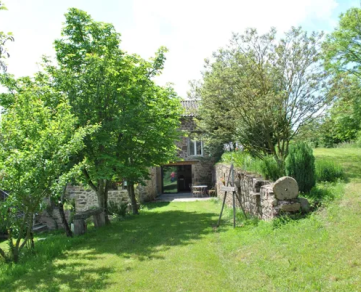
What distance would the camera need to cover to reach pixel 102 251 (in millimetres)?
7906

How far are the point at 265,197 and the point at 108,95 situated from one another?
6.61 meters

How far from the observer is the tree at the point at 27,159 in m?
6.85

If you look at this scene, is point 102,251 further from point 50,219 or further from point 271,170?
point 50,219

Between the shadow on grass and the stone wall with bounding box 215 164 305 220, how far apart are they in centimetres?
141

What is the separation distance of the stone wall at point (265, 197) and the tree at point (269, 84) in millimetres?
1206

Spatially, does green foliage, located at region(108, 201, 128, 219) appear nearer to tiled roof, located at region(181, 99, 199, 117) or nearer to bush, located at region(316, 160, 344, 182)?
tiled roof, located at region(181, 99, 199, 117)

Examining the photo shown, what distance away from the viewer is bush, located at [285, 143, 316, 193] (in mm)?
8398

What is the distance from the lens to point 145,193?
2014 cm

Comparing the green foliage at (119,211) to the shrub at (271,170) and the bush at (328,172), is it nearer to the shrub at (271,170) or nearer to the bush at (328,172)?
the shrub at (271,170)

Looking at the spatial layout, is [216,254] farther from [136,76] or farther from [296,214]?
[136,76]

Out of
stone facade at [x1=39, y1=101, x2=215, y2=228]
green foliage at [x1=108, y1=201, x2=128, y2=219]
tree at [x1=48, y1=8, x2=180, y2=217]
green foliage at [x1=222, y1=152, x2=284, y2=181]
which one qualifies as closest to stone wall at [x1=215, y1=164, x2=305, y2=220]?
green foliage at [x1=222, y1=152, x2=284, y2=181]

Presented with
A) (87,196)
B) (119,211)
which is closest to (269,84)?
(119,211)

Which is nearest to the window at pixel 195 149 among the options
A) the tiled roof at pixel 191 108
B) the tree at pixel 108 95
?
the tiled roof at pixel 191 108

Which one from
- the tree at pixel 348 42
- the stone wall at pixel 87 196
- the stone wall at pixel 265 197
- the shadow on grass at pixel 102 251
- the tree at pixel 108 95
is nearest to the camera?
the shadow on grass at pixel 102 251
